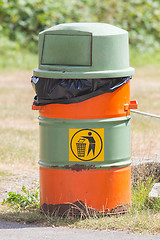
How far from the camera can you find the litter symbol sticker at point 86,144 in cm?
432

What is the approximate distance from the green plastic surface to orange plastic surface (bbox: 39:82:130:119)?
0.04m

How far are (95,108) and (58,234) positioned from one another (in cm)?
104

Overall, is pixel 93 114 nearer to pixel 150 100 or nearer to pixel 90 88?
pixel 90 88

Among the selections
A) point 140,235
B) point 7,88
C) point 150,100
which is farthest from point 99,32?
point 7,88

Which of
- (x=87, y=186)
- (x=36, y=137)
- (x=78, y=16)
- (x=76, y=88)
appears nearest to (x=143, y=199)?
(x=87, y=186)

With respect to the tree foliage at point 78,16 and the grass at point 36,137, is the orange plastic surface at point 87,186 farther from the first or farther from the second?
the tree foliage at point 78,16

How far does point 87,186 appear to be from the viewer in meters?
4.37

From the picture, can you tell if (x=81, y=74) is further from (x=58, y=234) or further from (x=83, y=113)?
(x=58, y=234)

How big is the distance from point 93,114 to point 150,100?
6.85 meters

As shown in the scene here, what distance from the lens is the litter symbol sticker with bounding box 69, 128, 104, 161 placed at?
432cm

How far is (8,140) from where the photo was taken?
7.75m

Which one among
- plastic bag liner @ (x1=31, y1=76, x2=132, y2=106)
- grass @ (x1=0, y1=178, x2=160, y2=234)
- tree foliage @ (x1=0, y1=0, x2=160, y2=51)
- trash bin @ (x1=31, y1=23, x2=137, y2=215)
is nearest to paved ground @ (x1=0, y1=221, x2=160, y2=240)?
grass @ (x1=0, y1=178, x2=160, y2=234)

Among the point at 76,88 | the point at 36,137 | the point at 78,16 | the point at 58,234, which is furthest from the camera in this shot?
the point at 78,16

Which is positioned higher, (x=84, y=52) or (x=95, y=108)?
(x=84, y=52)
